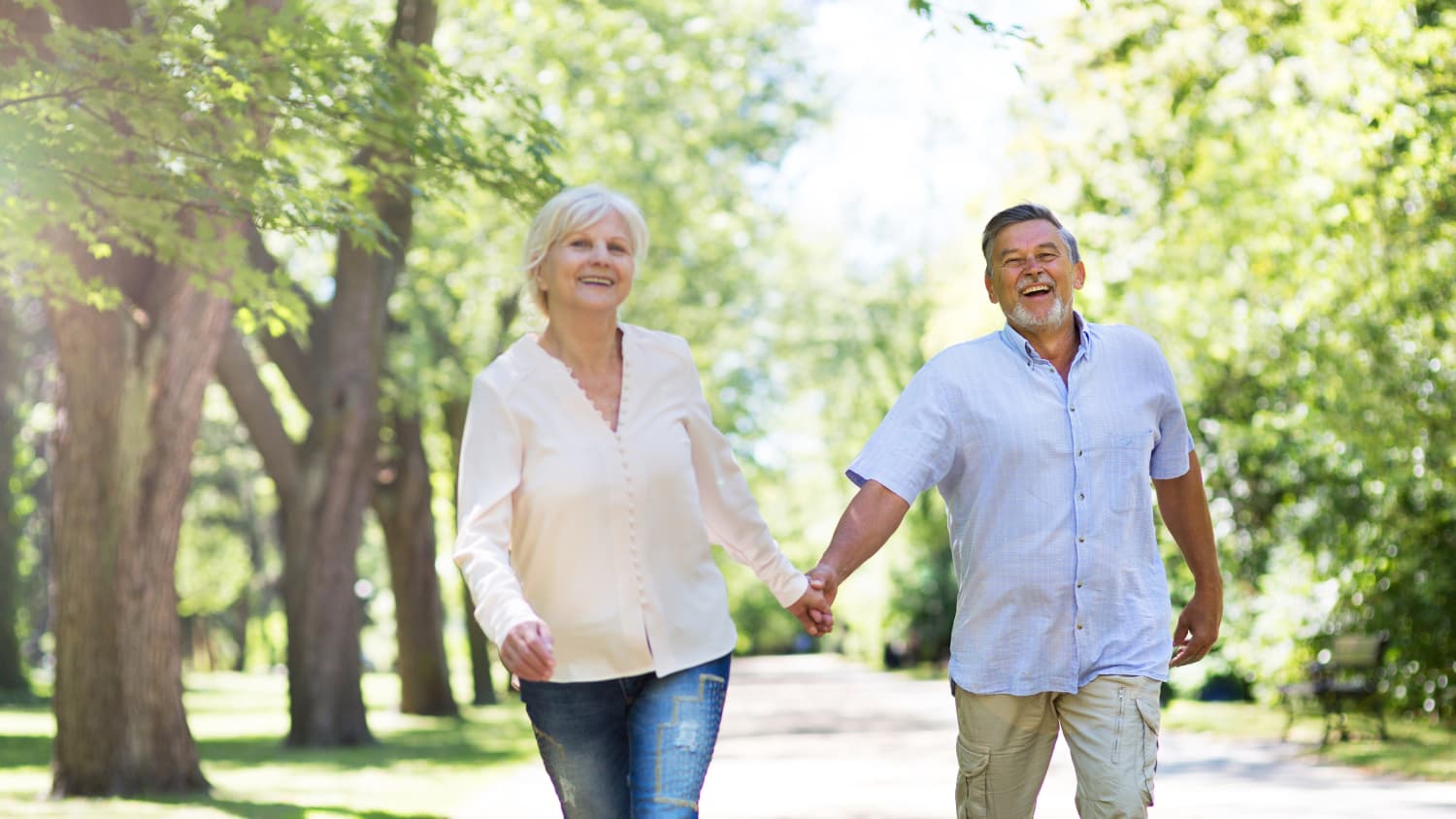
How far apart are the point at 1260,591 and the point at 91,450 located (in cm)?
1346

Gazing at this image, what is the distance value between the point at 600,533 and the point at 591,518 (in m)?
0.04

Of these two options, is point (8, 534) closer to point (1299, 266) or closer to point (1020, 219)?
point (1299, 266)

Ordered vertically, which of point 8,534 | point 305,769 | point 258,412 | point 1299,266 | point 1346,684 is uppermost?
point 1299,266

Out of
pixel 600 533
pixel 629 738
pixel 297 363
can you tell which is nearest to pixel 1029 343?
pixel 600 533

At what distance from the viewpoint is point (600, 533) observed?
4.12 meters

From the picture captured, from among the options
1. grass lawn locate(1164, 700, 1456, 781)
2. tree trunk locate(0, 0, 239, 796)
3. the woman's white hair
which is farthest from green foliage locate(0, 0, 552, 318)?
grass lawn locate(1164, 700, 1456, 781)

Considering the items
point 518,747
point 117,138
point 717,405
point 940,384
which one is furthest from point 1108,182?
point 717,405

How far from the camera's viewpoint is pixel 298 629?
17922 millimetres

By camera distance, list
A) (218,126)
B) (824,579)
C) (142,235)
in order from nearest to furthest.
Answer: (824,579), (218,126), (142,235)

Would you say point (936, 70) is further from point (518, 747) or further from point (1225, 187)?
point (518, 747)

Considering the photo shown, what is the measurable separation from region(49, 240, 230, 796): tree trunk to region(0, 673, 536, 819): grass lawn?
0.47 m

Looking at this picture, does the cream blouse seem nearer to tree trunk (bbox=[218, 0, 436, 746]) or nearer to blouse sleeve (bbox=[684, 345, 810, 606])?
blouse sleeve (bbox=[684, 345, 810, 606])

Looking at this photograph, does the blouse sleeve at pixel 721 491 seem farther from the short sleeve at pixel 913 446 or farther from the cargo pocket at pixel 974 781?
the cargo pocket at pixel 974 781

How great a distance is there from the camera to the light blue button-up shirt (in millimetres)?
4570
